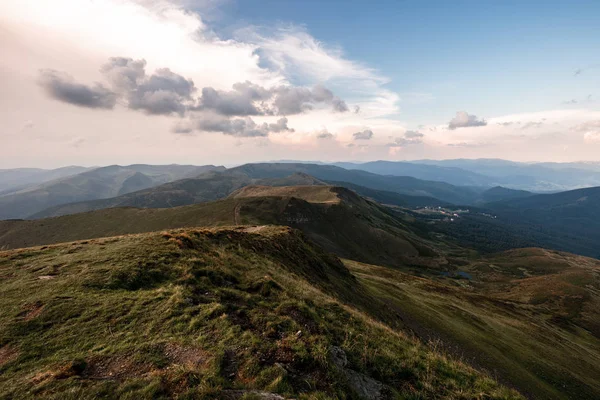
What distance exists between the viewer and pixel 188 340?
43.7 ft

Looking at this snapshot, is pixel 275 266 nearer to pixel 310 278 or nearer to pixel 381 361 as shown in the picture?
pixel 310 278

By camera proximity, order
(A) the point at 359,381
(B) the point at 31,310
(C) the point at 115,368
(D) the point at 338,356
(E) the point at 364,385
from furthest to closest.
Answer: (B) the point at 31,310
(D) the point at 338,356
(A) the point at 359,381
(E) the point at 364,385
(C) the point at 115,368

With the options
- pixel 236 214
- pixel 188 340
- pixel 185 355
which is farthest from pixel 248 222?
pixel 185 355

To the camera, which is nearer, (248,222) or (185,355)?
(185,355)

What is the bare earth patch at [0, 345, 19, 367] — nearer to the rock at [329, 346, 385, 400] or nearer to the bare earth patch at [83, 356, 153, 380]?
the bare earth patch at [83, 356, 153, 380]

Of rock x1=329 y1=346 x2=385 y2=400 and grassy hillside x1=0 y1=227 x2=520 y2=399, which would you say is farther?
rock x1=329 y1=346 x2=385 y2=400

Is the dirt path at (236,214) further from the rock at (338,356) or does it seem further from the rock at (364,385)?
the rock at (364,385)

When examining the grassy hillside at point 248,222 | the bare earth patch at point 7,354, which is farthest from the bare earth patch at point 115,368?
the grassy hillside at point 248,222

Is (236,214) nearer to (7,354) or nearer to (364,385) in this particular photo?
(7,354)

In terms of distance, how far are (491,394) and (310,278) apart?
21667mm

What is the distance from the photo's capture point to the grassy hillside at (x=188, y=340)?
34.6 feet

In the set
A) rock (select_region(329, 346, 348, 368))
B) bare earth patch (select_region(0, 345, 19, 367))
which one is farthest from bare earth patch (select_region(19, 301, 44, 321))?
rock (select_region(329, 346, 348, 368))

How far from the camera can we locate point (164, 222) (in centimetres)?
16300

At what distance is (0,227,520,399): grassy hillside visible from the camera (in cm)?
1055
